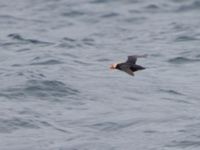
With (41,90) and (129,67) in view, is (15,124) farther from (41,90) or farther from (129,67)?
(129,67)

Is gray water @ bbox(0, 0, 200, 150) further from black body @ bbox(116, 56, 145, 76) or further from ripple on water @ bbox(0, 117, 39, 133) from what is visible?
black body @ bbox(116, 56, 145, 76)

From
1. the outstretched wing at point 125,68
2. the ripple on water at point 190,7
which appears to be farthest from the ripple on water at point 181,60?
the outstretched wing at point 125,68

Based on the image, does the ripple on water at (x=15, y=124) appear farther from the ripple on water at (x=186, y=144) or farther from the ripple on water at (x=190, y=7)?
the ripple on water at (x=190, y=7)

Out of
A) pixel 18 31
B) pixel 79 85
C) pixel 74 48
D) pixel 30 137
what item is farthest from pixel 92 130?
pixel 18 31

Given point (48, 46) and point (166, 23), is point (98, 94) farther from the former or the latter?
point (166, 23)

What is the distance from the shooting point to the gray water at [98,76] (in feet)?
62.5

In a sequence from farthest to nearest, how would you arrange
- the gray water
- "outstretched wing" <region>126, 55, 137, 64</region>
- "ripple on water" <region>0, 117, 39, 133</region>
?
"ripple on water" <region>0, 117, 39, 133</region>, the gray water, "outstretched wing" <region>126, 55, 137, 64</region>

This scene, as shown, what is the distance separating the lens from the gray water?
1905 centimetres

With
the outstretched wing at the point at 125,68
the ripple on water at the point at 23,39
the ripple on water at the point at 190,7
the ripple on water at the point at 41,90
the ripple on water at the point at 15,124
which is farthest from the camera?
the ripple on water at the point at 190,7

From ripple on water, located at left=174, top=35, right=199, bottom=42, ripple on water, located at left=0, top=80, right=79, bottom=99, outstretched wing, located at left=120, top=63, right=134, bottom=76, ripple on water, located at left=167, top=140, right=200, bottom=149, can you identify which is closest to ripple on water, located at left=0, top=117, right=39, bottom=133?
ripple on water, located at left=0, top=80, right=79, bottom=99

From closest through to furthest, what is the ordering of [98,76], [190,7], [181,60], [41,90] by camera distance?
1. [41,90]
2. [98,76]
3. [181,60]
4. [190,7]

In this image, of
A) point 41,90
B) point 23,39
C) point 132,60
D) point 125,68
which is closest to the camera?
point 125,68

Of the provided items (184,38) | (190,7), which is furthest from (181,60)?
(190,7)

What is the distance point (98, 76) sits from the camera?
74.4 feet
